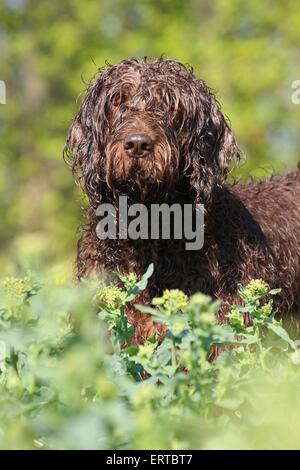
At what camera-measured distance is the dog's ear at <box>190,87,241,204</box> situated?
5590 millimetres

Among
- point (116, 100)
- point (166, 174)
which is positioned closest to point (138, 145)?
point (166, 174)

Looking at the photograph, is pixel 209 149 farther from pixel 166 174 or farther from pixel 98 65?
pixel 98 65

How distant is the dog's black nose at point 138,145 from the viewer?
5.09 metres

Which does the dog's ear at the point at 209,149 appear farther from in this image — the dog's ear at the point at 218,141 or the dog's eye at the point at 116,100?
the dog's eye at the point at 116,100

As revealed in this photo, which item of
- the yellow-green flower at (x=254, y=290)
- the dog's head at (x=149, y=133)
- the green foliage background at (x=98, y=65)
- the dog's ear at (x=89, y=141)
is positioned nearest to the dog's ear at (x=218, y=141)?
the dog's head at (x=149, y=133)

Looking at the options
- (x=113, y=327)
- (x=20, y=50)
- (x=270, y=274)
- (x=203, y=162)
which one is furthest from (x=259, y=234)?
(x=20, y=50)

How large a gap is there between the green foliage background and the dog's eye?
14.9 metres

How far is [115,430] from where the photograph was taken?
2461mm

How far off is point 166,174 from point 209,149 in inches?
25.7

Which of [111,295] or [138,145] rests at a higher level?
[138,145]

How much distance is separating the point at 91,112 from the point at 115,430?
11.6ft

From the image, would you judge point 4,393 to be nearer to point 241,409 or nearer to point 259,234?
point 241,409

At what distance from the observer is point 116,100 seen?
18.4 feet

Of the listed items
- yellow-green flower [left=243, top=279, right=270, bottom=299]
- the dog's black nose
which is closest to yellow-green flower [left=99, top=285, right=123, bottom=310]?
yellow-green flower [left=243, top=279, right=270, bottom=299]
